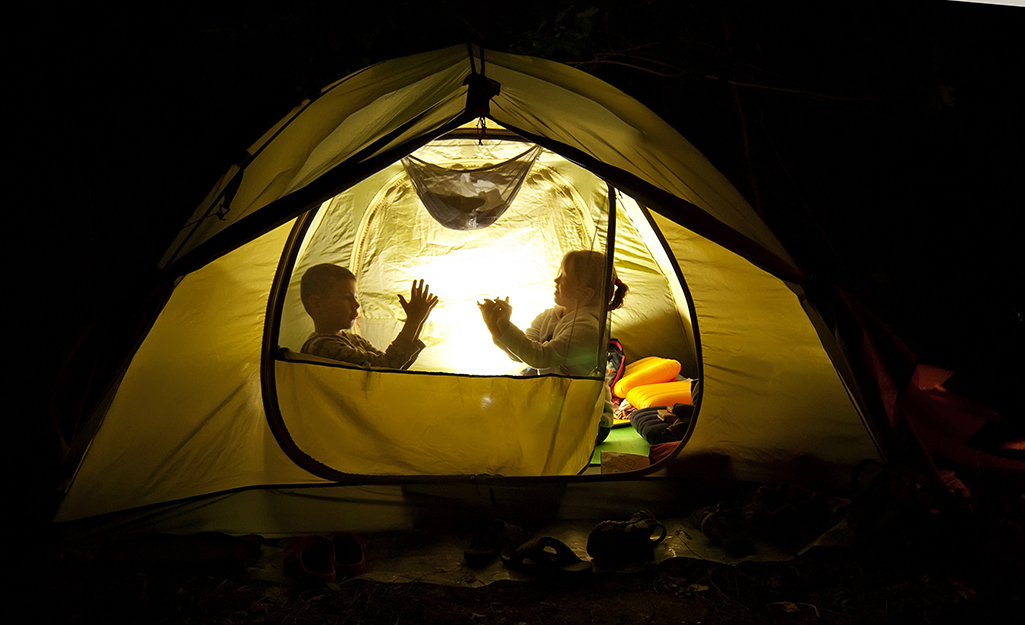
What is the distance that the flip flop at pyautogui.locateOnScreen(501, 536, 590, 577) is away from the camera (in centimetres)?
167

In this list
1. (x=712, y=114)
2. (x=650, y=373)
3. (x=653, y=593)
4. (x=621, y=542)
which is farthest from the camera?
(x=712, y=114)

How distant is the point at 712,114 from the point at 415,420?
285 centimetres

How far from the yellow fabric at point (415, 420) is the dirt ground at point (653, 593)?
424 mm

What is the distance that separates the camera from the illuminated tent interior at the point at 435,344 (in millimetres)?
Result: 1810

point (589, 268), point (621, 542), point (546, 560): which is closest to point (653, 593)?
point (621, 542)

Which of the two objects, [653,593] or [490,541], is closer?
[653,593]

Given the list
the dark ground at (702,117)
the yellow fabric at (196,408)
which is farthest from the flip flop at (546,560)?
the dark ground at (702,117)

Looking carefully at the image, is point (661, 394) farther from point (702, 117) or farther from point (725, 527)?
point (702, 117)

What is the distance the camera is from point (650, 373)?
288 cm

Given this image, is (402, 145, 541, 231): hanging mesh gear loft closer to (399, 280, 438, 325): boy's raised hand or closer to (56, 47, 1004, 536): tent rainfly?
(56, 47, 1004, 536): tent rainfly

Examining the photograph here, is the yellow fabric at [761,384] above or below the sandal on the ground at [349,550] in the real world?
above

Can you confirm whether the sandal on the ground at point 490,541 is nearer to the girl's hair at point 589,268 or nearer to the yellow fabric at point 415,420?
the yellow fabric at point 415,420

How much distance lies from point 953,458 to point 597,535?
1395 mm

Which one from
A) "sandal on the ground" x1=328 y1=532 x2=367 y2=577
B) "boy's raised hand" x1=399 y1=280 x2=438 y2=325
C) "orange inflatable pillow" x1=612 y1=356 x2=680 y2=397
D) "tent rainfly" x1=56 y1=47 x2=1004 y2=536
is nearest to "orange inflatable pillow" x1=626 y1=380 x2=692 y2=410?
"orange inflatable pillow" x1=612 y1=356 x2=680 y2=397
